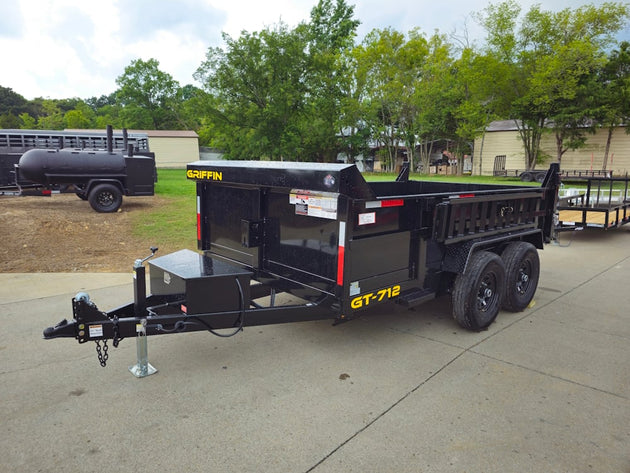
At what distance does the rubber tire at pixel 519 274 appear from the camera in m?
5.16

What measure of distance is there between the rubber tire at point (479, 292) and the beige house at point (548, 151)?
31886mm

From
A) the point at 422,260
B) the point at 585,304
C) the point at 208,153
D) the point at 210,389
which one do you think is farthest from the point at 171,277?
the point at 208,153

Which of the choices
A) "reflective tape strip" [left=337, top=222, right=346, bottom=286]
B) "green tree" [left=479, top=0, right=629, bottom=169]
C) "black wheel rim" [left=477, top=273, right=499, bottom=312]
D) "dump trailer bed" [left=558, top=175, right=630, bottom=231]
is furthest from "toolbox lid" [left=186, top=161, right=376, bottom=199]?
"green tree" [left=479, top=0, right=629, bottom=169]

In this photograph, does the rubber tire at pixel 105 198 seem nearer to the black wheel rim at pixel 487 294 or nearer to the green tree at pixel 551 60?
the black wheel rim at pixel 487 294

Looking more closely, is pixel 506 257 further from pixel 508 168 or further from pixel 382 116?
pixel 382 116

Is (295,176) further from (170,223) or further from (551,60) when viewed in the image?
(551,60)

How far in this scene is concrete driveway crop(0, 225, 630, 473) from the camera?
273 cm

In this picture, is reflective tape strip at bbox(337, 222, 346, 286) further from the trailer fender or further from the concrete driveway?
the trailer fender

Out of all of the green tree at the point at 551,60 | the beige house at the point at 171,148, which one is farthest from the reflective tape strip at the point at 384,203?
the beige house at the point at 171,148

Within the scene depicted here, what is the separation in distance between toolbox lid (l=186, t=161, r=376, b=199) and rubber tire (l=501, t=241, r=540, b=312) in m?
2.44

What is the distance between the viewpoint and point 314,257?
154 inches

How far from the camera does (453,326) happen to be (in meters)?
4.98

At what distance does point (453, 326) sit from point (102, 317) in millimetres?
3556

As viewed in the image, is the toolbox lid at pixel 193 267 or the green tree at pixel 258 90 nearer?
the toolbox lid at pixel 193 267
